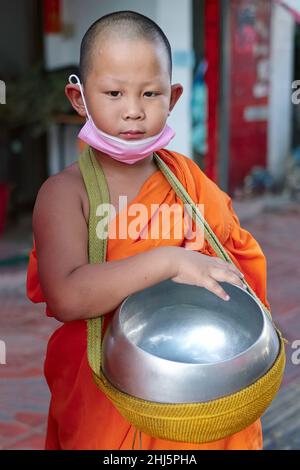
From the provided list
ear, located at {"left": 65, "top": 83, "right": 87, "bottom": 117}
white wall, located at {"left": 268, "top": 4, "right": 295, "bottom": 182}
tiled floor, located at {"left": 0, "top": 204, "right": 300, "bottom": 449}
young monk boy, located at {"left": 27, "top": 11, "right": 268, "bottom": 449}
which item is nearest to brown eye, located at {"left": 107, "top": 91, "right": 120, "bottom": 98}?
young monk boy, located at {"left": 27, "top": 11, "right": 268, "bottom": 449}

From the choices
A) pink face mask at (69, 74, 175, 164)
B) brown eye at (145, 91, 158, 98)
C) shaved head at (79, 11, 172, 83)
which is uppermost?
shaved head at (79, 11, 172, 83)

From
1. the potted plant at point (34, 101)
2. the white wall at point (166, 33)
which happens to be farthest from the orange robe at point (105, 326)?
the white wall at point (166, 33)

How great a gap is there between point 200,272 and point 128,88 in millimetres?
356

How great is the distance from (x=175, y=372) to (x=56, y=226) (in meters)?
0.36

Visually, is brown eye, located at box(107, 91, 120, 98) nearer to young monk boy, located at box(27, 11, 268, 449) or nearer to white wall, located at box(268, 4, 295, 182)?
young monk boy, located at box(27, 11, 268, 449)

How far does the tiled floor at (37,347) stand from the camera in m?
2.96

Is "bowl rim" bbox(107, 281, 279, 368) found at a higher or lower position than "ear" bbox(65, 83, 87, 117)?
lower

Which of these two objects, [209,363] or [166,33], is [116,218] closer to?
[209,363]

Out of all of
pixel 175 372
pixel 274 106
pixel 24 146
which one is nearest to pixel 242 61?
pixel 274 106

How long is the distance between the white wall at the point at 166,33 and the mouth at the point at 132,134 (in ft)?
16.7

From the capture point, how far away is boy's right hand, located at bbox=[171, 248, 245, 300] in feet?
3.92

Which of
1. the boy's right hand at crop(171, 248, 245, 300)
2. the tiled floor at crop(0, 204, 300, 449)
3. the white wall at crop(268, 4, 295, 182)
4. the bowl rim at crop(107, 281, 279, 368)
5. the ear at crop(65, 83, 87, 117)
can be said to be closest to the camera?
the bowl rim at crop(107, 281, 279, 368)

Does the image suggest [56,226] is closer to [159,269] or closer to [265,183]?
[159,269]

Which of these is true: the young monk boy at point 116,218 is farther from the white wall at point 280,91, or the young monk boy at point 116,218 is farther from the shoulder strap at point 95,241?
the white wall at point 280,91
